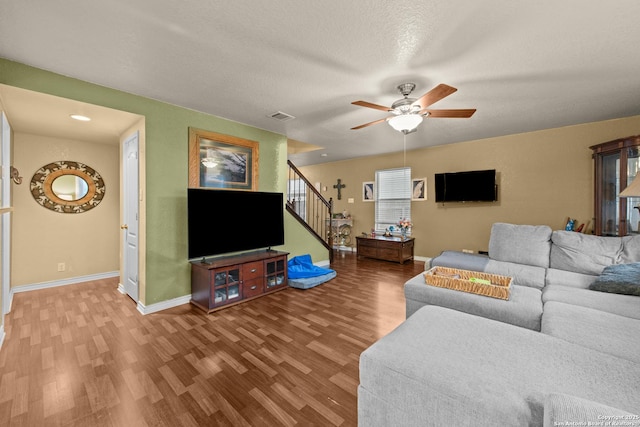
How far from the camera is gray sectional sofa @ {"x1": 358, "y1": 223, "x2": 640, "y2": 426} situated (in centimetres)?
93

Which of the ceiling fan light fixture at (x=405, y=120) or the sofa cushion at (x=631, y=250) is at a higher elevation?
the ceiling fan light fixture at (x=405, y=120)

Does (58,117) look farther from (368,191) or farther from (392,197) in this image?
(392,197)

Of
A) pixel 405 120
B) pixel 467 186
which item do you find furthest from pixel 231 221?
pixel 467 186

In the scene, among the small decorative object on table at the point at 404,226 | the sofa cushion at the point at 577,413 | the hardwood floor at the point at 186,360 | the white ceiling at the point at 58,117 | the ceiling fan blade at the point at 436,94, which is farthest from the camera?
the small decorative object on table at the point at 404,226

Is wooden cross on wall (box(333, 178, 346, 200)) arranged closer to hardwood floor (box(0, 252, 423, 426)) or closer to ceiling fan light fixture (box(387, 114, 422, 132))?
hardwood floor (box(0, 252, 423, 426))

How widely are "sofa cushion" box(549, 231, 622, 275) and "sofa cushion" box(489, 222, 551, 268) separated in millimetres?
93

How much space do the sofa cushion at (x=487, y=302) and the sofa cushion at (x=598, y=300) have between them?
116mm

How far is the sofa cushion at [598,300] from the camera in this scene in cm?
191

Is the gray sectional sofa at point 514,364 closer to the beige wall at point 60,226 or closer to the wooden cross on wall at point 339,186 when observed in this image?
the beige wall at point 60,226

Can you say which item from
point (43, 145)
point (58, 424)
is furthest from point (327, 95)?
point (43, 145)

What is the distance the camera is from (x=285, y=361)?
207 cm

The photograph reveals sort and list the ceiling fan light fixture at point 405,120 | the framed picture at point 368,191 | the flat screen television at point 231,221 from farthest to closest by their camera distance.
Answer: the framed picture at point 368,191 → the flat screen television at point 231,221 → the ceiling fan light fixture at point 405,120

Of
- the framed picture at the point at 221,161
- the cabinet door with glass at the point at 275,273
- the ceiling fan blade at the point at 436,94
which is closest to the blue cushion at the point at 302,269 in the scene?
the cabinet door with glass at the point at 275,273

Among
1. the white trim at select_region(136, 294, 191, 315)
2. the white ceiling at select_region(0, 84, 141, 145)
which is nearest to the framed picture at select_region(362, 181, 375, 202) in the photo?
the white trim at select_region(136, 294, 191, 315)
